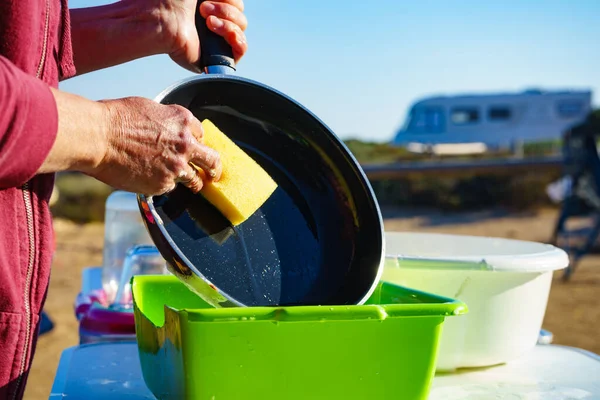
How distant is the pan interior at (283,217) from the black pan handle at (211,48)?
95 millimetres

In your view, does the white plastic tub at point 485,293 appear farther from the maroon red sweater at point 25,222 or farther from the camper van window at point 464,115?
the camper van window at point 464,115

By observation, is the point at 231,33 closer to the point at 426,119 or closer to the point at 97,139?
the point at 97,139

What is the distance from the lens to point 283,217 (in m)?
1.18

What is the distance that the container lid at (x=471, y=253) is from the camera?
3.77ft

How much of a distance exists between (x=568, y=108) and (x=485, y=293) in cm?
1706

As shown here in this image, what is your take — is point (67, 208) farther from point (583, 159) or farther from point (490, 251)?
point (490, 251)

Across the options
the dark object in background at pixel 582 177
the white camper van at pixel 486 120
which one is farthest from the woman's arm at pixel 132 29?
the white camper van at pixel 486 120

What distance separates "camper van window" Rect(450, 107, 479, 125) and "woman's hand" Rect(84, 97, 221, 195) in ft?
53.0

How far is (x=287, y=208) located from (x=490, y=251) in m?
0.48

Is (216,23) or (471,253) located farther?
(471,253)

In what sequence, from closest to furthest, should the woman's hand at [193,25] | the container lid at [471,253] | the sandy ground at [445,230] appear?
the container lid at [471,253] → the woman's hand at [193,25] → the sandy ground at [445,230]

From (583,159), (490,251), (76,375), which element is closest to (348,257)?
(490,251)

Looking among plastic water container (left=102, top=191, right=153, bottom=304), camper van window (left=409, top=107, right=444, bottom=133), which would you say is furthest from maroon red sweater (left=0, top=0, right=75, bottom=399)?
camper van window (left=409, top=107, right=444, bottom=133)

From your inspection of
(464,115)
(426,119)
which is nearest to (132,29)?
(426,119)
